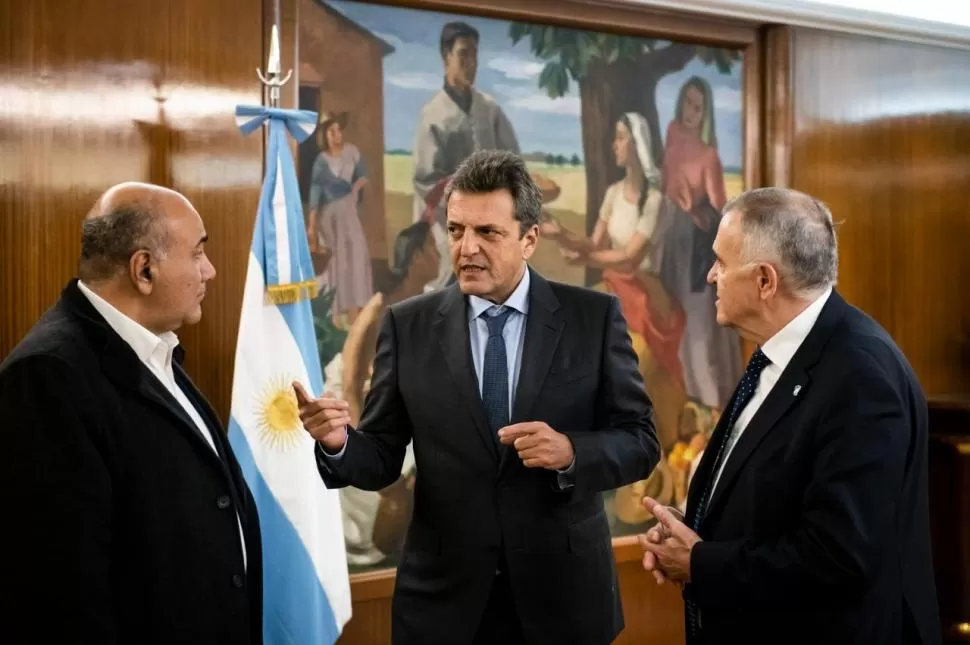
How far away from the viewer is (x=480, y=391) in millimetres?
2752

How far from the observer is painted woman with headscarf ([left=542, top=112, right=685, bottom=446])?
489 centimetres

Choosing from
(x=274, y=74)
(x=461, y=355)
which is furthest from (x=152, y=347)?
(x=274, y=74)

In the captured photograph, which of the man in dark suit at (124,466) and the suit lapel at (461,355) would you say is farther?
the suit lapel at (461,355)

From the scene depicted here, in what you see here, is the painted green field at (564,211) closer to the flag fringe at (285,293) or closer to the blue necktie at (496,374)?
the flag fringe at (285,293)

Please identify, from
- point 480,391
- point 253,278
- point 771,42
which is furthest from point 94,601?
point 771,42

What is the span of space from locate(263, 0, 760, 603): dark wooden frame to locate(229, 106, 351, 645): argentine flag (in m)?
0.54

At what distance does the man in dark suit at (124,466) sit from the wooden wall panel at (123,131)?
144cm

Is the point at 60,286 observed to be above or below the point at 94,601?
above

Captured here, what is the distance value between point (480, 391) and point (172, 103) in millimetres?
1910

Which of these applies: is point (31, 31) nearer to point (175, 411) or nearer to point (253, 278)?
point (253, 278)

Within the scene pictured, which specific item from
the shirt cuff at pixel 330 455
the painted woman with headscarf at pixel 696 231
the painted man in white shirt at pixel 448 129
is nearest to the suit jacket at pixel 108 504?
the shirt cuff at pixel 330 455

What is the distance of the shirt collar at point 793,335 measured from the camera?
7.55ft

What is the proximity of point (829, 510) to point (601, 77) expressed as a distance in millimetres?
3214

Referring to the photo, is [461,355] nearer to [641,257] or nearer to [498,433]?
[498,433]
